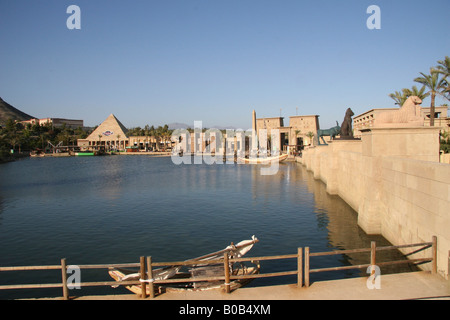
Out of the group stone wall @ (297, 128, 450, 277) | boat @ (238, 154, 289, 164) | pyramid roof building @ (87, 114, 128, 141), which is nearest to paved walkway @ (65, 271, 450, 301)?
stone wall @ (297, 128, 450, 277)

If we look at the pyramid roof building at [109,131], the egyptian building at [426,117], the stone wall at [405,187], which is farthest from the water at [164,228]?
the pyramid roof building at [109,131]

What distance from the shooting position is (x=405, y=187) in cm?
1259

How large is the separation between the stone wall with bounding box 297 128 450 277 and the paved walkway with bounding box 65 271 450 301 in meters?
1.08

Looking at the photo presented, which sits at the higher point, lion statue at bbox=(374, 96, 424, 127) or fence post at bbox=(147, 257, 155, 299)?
lion statue at bbox=(374, 96, 424, 127)

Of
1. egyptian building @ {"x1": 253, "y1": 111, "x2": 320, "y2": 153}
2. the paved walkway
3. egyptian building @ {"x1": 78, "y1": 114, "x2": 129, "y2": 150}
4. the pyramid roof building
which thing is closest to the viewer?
the paved walkway

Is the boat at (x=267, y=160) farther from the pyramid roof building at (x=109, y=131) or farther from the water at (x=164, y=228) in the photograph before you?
the pyramid roof building at (x=109, y=131)

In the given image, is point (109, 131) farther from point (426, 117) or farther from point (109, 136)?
point (426, 117)

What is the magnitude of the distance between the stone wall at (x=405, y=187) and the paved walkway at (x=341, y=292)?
42.4 inches

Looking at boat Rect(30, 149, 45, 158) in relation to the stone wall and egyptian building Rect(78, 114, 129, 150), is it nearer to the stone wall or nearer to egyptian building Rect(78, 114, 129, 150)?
egyptian building Rect(78, 114, 129, 150)

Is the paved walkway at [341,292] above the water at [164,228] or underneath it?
above

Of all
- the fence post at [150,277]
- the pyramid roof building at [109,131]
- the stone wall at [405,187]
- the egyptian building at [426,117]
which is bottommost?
the fence post at [150,277]

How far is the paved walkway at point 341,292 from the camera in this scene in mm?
8211

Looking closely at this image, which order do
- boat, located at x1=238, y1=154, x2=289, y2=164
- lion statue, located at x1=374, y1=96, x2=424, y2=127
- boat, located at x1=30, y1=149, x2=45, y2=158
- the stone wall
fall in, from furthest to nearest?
1. boat, located at x1=30, y1=149, x2=45, y2=158
2. boat, located at x1=238, y1=154, x2=289, y2=164
3. lion statue, located at x1=374, y1=96, x2=424, y2=127
4. the stone wall

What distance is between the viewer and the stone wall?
973cm
